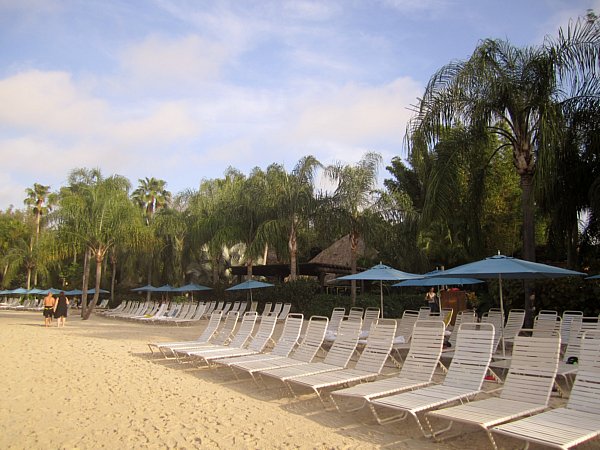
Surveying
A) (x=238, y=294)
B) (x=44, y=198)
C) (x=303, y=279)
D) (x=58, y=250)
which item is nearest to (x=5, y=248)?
(x=44, y=198)

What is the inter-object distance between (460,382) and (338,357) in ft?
6.99

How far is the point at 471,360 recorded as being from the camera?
5312 millimetres

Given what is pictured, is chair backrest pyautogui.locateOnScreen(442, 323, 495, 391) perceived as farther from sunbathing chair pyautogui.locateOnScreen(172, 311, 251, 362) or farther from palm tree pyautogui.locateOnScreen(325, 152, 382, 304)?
palm tree pyautogui.locateOnScreen(325, 152, 382, 304)

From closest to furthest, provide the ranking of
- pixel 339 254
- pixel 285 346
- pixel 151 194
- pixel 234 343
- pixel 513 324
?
pixel 285 346, pixel 234 343, pixel 513 324, pixel 339 254, pixel 151 194

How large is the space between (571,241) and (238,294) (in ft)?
51.0

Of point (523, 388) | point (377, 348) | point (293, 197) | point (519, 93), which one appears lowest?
point (523, 388)

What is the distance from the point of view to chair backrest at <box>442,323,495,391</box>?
515 cm

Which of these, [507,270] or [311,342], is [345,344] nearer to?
[311,342]

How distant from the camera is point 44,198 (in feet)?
159

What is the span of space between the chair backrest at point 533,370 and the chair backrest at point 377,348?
1.76 m

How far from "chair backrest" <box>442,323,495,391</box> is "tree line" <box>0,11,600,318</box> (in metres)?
5.60

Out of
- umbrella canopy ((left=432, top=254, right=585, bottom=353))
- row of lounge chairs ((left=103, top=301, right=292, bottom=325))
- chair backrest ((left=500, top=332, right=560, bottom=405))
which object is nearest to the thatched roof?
row of lounge chairs ((left=103, top=301, right=292, bottom=325))

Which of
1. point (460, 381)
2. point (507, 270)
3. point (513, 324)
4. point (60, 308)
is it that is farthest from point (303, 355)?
point (60, 308)

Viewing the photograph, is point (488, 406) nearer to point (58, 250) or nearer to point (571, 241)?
point (571, 241)
